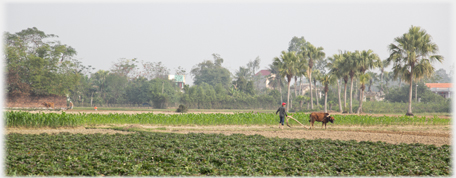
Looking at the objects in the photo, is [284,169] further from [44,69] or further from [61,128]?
[44,69]

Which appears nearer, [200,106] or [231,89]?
[200,106]

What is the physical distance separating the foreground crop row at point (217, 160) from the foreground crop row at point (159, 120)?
7.18 m

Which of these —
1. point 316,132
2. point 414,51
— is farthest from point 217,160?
point 414,51

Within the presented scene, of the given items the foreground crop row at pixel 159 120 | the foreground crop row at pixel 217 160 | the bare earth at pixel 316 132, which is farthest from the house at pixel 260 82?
the foreground crop row at pixel 217 160

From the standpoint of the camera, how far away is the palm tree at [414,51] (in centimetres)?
3681

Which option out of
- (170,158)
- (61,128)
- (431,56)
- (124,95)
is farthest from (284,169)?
(124,95)

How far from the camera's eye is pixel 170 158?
360 inches

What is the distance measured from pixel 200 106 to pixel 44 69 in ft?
78.8

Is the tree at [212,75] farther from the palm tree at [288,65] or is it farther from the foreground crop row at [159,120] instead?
the foreground crop row at [159,120]

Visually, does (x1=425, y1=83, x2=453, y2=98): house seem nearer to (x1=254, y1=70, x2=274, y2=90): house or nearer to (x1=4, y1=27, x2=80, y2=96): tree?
(x1=254, y1=70, x2=274, y2=90): house

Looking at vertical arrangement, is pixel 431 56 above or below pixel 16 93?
above

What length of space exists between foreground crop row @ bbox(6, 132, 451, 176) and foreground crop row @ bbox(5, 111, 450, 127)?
7.18 metres

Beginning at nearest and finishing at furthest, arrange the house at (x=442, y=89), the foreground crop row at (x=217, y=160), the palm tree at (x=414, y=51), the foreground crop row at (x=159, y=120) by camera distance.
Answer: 1. the foreground crop row at (x=217, y=160)
2. the foreground crop row at (x=159, y=120)
3. the palm tree at (x=414, y=51)
4. the house at (x=442, y=89)

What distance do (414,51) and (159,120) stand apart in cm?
2875
